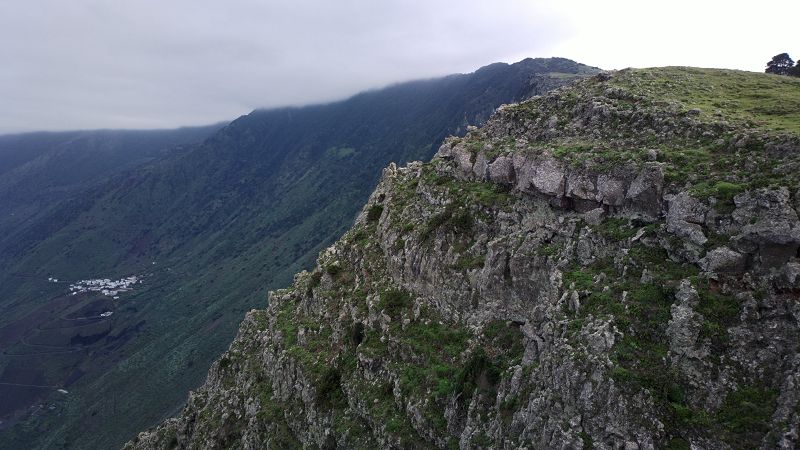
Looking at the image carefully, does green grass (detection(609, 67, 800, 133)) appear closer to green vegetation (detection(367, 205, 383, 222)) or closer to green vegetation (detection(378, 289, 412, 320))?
green vegetation (detection(378, 289, 412, 320))

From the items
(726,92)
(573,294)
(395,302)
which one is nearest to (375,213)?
(395,302)

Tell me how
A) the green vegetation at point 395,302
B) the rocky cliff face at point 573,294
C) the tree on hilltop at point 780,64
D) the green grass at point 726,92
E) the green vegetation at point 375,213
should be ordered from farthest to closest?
the tree on hilltop at point 780,64 → the green vegetation at point 375,213 → the green vegetation at point 395,302 → the green grass at point 726,92 → the rocky cliff face at point 573,294

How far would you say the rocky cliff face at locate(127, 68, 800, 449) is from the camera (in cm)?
1998

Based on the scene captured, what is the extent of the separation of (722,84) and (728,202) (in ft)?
73.5

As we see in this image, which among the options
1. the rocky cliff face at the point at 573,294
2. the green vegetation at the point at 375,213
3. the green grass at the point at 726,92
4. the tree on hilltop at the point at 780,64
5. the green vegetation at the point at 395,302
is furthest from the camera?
the tree on hilltop at the point at 780,64

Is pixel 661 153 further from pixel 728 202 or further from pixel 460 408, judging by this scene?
pixel 460 408

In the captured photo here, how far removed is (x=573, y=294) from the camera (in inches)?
996

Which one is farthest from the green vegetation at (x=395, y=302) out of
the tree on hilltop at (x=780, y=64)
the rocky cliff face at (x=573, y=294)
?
the tree on hilltop at (x=780, y=64)

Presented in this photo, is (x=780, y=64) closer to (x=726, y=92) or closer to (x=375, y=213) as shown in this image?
(x=726, y=92)

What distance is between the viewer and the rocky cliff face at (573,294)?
20.0 meters

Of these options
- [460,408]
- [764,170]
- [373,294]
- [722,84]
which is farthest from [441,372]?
[722,84]

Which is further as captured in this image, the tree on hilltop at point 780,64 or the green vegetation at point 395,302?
the tree on hilltop at point 780,64

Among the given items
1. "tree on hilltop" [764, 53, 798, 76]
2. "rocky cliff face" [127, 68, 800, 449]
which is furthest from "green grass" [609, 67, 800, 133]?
"tree on hilltop" [764, 53, 798, 76]

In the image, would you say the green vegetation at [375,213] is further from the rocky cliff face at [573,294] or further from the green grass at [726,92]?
the green grass at [726,92]
